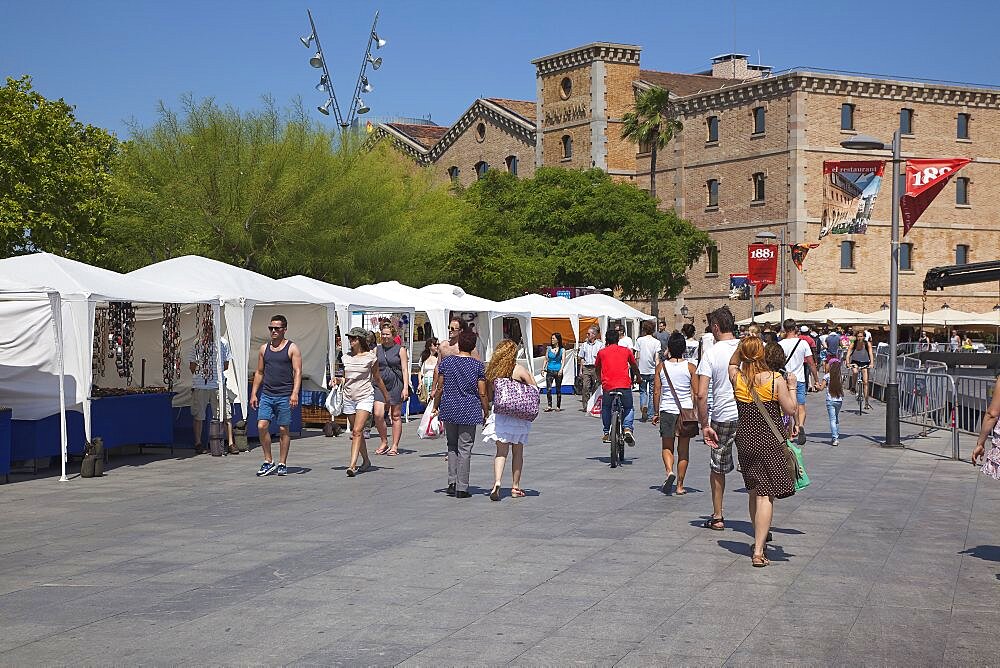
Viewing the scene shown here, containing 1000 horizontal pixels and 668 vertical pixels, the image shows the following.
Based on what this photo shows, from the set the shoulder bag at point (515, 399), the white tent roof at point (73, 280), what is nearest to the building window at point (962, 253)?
the white tent roof at point (73, 280)

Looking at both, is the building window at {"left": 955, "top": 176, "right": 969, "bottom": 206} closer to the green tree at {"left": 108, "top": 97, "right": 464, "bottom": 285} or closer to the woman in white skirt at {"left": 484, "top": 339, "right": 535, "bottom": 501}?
the green tree at {"left": 108, "top": 97, "right": 464, "bottom": 285}

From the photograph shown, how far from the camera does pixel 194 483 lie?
14078mm

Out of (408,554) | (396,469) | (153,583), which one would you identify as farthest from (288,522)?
(396,469)

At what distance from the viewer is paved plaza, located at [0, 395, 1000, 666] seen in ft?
21.1

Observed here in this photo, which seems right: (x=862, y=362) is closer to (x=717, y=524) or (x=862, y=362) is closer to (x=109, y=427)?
(x=109, y=427)

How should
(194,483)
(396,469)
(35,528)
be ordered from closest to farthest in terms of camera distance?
(35,528) → (194,483) → (396,469)

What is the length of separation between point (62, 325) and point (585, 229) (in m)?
45.6

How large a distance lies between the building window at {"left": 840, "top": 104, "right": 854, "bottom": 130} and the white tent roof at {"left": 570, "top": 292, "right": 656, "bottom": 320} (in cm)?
2698

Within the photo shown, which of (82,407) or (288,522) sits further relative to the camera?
(82,407)

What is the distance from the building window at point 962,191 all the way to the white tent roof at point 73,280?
54.6m

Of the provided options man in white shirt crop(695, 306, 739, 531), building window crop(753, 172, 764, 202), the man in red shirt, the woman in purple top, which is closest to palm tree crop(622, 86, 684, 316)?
building window crop(753, 172, 764, 202)

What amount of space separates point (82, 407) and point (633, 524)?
8.04 meters

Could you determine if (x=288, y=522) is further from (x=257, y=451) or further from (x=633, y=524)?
(x=257, y=451)

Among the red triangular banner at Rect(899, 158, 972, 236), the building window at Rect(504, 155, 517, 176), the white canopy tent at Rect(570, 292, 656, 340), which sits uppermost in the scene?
the building window at Rect(504, 155, 517, 176)
